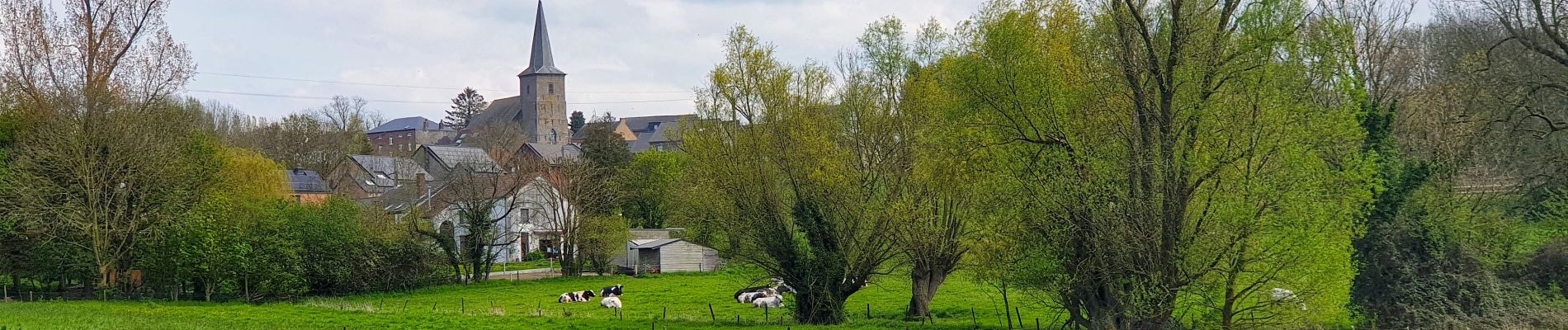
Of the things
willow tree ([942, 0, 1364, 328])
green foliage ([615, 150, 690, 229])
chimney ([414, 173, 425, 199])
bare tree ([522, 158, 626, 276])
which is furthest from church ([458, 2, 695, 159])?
willow tree ([942, 0, 1364, 328])

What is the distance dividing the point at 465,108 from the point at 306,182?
88.9 metres

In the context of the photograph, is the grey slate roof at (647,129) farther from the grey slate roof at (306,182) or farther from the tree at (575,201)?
the tree at (575,201)

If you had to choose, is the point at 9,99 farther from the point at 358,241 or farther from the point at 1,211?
the point at 358,241

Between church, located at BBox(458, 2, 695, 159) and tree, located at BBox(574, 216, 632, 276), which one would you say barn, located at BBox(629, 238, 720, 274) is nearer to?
tree, located at BBox(574, 216, 632, 276)

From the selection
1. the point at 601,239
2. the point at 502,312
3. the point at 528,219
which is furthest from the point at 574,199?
the point at 502,312

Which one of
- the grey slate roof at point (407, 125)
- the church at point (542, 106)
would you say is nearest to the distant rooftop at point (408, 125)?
the grey slate roof at point (407, 125)

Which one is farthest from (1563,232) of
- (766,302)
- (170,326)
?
(170,326)

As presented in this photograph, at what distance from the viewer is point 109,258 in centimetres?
3512

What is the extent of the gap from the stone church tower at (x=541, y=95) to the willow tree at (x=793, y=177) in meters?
101

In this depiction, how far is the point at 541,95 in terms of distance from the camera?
126 metres

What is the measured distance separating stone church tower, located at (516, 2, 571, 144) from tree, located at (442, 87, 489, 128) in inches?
1063

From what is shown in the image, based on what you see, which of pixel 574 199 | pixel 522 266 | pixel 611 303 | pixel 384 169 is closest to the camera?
pixel 611 303

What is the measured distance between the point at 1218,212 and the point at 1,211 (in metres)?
35.2

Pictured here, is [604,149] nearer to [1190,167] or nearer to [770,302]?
[770,302]
